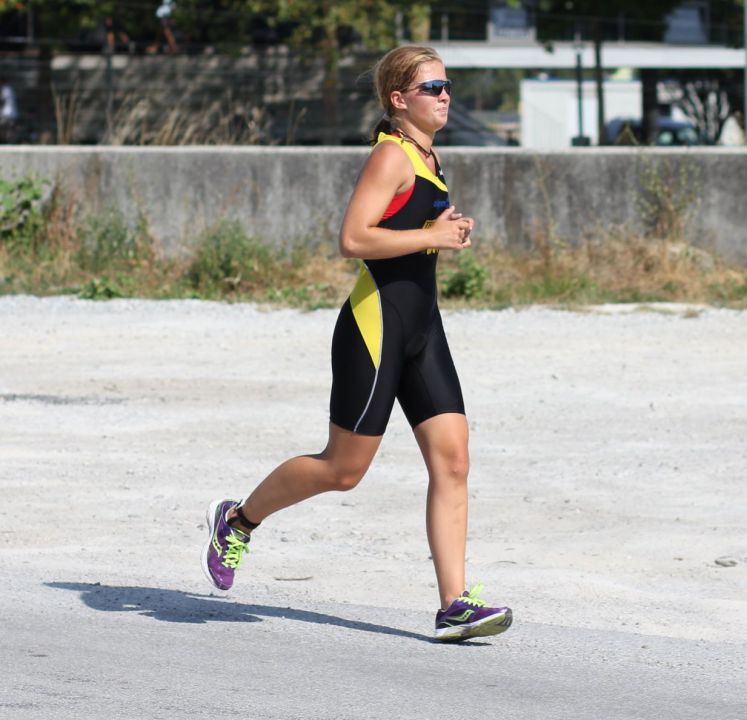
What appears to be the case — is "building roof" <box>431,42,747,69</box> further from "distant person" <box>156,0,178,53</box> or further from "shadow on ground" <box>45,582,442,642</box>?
"shadow on ground" <box>45,582,442,642</box>

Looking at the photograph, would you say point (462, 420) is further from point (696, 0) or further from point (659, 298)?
point (696, 0)

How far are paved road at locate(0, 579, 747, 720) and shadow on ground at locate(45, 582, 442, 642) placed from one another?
10 mm

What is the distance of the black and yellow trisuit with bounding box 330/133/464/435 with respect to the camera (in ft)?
16.1

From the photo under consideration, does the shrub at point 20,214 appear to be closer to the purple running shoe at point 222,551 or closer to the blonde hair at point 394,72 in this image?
the purple running shoe at point 222,551

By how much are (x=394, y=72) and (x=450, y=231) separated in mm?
550

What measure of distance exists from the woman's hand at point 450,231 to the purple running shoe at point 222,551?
4.12 feet

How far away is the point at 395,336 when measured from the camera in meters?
4.91

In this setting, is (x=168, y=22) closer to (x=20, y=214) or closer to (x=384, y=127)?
(x=20, y=214)

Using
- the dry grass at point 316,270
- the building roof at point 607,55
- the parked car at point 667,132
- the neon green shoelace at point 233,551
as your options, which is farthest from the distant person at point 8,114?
the neon green shoelace at point 233,551

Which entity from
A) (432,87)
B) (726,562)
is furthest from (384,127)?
(726,562)

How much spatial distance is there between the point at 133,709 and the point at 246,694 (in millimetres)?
329

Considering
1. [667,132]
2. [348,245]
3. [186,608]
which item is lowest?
[667,132]

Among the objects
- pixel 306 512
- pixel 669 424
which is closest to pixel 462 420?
pixel 306 512

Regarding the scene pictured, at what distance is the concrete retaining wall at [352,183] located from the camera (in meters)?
14.4
